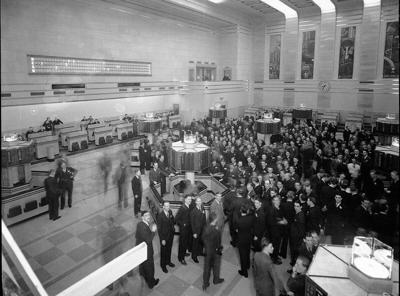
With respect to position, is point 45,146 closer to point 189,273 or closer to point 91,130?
point 91,130

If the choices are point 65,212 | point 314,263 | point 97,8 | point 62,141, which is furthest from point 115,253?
point 97,8

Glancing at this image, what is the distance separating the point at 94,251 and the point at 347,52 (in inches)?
723

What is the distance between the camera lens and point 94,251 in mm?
5801

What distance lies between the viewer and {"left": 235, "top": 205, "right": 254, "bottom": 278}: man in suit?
5.09 metres

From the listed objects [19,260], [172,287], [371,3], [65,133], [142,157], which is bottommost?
[172,287]

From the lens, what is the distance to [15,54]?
422 inches

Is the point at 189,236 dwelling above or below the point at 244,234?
below

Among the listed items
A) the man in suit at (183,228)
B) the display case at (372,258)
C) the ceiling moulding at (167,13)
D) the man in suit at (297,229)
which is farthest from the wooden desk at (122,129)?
the display case at (372,258)

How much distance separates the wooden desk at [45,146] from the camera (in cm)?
1063

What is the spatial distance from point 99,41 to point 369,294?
1475 centimetres

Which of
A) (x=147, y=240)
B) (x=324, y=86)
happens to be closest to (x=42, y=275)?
(x=147, y=240)

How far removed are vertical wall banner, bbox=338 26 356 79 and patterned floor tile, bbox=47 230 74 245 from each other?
59.1 ft

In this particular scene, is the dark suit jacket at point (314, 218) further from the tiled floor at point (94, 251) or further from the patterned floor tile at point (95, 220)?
the patterned floor tile at point (95, 220)

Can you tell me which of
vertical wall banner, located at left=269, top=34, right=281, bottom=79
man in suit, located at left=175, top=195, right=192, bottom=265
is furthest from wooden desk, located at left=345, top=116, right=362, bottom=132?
man in suit, located at left=175, top=195, right=192, bottom=265
